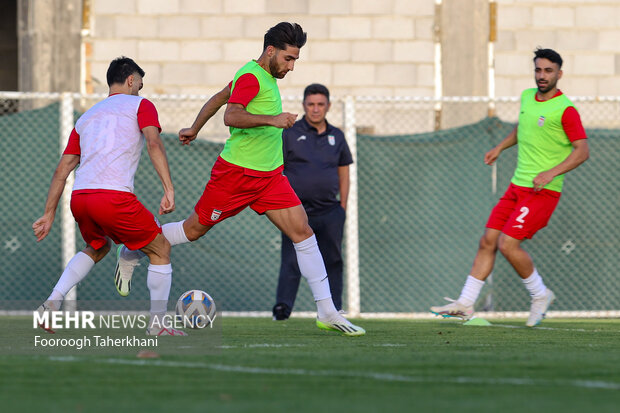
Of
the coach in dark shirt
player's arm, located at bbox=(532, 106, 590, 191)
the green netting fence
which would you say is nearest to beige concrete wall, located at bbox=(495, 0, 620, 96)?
the green netting fence

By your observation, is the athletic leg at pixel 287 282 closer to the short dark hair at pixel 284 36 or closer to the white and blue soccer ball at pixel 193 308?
the white and blue soccer ball at pixel 193 308

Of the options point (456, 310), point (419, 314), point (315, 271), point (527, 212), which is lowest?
point (419, 314)

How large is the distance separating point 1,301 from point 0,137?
168cm

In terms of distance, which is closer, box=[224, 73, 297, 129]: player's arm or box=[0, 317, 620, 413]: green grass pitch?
box=[0, 317, 620, 413]: green grass pitch

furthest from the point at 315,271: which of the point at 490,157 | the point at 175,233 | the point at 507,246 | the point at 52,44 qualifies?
the point at 52,44

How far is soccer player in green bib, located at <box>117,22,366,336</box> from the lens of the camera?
719cm

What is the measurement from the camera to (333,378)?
16.1 feet

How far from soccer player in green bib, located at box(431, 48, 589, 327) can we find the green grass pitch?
1.53 meters

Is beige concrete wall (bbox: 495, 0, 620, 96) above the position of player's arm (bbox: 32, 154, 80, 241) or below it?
above

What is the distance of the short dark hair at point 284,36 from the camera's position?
7137 mm

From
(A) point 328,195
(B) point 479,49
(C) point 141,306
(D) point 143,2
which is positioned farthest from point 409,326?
(D) point 143,2

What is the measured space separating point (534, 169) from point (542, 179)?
272 mm

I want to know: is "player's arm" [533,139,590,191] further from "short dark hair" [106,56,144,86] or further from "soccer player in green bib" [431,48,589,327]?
"short dark hair" [106,56,144,86]

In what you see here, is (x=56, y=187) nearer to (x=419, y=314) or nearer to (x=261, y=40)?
(x=419, y=314)
